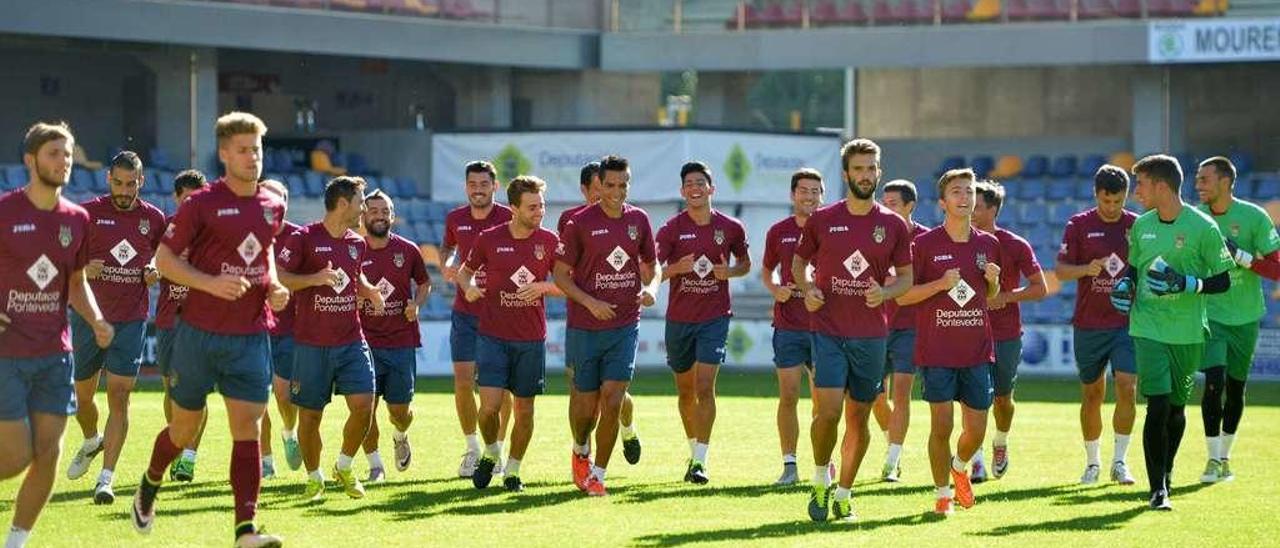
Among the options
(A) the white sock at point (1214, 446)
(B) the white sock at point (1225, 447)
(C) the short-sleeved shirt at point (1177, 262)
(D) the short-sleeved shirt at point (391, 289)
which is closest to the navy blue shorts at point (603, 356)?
(D) the short-sleeved shirt at point (391, 289)

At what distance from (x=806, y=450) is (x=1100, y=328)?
3659 millimetres

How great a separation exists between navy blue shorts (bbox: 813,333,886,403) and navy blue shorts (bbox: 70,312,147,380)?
4723 mm

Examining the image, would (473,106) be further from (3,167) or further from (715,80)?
(3,167)

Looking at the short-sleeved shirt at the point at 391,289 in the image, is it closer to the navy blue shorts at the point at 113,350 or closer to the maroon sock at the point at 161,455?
the navy blue shorts at the point at 113,350

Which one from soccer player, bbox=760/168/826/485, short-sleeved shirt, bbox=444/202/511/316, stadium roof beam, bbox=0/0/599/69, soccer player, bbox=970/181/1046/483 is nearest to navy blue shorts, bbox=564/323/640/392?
soccer player, bbox=760/168/826/485

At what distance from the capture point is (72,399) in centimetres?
1019

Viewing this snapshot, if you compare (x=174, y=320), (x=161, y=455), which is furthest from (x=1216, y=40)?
(x=161, y=455)

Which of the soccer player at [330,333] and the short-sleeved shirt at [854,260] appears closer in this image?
the short-sleeved shirt at [854,260]

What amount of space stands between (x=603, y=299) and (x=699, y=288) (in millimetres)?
1669

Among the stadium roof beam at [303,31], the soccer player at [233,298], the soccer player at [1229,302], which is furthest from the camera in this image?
the stadium roof beam at [303,31]

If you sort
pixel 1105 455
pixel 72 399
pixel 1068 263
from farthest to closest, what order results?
pixel 1105 455 → pixel 1068 263 → pixel 72 399

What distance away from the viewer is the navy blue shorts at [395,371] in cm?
1470

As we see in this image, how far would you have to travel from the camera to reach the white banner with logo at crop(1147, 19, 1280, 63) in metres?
35.8

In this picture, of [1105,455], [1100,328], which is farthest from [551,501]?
[1105,455]
